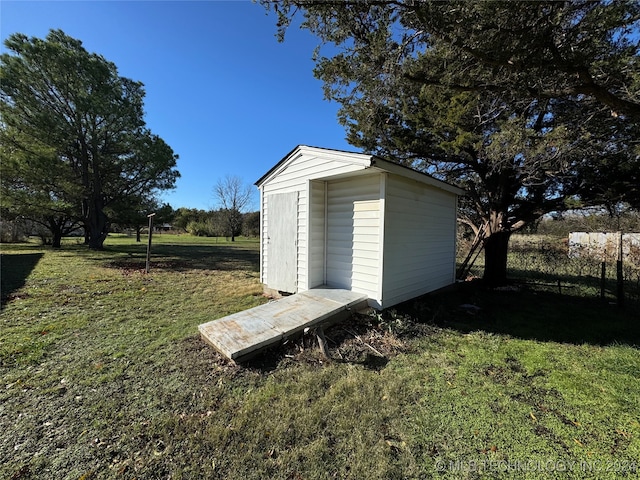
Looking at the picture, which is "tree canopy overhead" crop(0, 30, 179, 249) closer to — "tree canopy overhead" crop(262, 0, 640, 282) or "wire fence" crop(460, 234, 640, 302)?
"tree canopy overhead" crop(262, 0, 640, 282)

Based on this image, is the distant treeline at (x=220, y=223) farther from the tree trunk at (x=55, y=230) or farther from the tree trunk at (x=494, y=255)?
the tree trunk at (x=494, y=255)

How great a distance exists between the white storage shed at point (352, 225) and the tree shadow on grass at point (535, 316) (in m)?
0.51

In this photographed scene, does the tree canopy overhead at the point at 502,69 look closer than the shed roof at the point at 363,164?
Yes

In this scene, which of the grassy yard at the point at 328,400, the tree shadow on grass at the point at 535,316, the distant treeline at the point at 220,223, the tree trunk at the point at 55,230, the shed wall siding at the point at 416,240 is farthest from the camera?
the distant treeline at the point at 220,223

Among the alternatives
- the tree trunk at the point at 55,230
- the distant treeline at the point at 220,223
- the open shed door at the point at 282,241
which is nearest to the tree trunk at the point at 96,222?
the tree trunk at the point at 55,230

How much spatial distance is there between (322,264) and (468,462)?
371 cm

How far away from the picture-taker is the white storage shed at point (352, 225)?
440cm

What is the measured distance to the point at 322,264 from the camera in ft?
17.2

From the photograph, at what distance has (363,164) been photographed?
13.1ft

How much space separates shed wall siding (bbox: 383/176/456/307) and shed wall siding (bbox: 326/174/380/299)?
217 mm

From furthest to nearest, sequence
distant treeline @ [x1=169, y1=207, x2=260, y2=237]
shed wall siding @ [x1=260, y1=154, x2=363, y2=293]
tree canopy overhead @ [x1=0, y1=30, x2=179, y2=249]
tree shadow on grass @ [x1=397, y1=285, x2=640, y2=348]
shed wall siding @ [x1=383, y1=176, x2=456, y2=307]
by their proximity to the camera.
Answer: distant treeline @ [x1=169, y1=207, x2=260, y2=237], tree canopy overhead @ [x1=0, y1=30, x2=179, y2=249], shed wall siding @ [x1=260, y1=154, x2=363, y2=293], shed wall siding @ [x1=383, y1=176, x2=456, y2=307], tree shadow on grass @ [x1=397, y1=285, x2=640, y2=348]

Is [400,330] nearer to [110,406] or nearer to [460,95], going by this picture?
[110,406]

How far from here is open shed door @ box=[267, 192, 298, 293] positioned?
5328 millimetres

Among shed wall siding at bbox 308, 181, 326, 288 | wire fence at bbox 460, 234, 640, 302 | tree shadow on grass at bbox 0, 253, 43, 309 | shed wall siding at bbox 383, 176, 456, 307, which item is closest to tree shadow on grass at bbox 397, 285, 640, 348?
shed wall siding at bbox 383, 176, 456, 307
